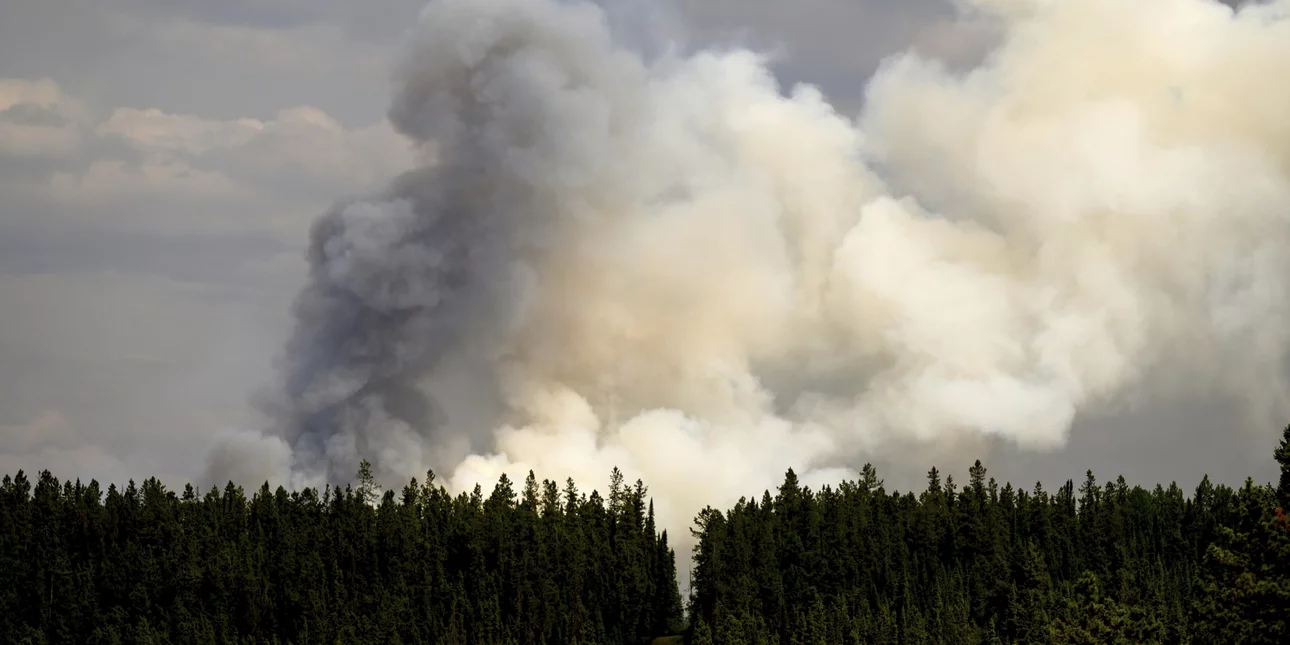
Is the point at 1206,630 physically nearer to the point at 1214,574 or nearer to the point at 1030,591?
the point at 1214,574

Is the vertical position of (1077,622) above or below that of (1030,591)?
below

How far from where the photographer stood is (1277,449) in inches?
2849

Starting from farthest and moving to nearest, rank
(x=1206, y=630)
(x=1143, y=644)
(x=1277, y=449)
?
(x=1143, y=644) → (x=1206, y=630) → (x=1277, y=449)

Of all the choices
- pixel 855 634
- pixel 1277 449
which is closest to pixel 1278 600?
pixel 1277 449

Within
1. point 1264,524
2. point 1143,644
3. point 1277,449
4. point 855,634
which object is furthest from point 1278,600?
point 855,634

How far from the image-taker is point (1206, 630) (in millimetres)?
79312

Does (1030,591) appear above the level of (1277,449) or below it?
above

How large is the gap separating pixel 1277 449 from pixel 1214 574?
11.8m

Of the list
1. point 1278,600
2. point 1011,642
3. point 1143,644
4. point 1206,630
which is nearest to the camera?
point 1278,600

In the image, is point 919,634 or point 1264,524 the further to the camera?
point 919,634

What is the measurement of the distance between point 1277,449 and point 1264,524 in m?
6.20

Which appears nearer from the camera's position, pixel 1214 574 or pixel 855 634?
pixel 1214 574

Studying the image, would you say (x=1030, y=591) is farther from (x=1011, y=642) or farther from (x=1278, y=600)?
(x=1278, y=600)

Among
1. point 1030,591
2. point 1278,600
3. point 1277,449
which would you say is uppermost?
point 1030,591
